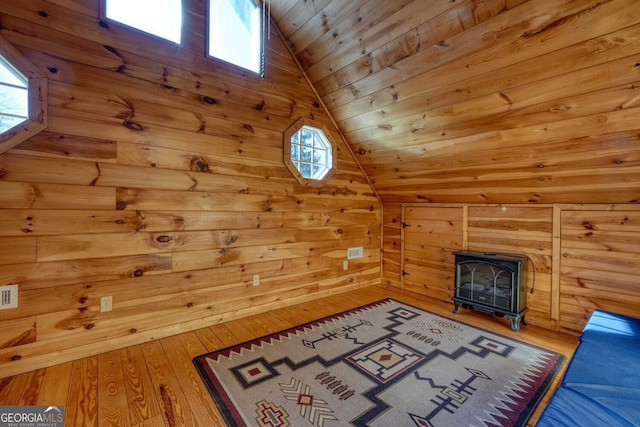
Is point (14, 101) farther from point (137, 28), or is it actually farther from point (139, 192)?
point (137, 28)

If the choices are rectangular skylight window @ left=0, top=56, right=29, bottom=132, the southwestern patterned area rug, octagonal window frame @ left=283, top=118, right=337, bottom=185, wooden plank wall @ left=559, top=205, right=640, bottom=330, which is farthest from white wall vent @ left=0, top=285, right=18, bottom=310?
wooden plank wall @ left=559, top=205, right=640, bottom=330

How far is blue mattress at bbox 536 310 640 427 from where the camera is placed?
113 cm

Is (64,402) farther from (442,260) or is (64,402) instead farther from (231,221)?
(442,260)

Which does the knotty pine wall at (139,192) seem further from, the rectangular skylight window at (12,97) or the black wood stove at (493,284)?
the black wood stove at (493,284)

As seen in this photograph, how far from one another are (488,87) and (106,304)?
3.39 m

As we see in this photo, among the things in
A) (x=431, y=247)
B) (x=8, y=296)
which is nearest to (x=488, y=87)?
(x=431, y=247)

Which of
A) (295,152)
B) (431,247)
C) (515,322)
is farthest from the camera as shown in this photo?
(431,247)

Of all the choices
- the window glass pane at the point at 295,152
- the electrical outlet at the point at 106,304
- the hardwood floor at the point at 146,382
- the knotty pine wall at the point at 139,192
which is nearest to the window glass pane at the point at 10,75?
the knotty pine wall at the point at 139,192

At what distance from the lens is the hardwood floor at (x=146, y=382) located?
1.54 metres

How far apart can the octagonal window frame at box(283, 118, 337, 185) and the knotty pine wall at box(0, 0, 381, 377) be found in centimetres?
10

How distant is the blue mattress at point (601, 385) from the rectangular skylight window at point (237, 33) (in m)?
3.27

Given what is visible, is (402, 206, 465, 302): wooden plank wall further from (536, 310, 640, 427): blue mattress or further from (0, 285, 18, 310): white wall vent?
(0, 285, 18, 310): white wall vent

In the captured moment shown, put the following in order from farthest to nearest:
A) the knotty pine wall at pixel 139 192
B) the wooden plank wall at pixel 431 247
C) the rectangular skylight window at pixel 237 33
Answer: the wooden plank wall at pixel 431 247
the rectangular skylight window at pixel 237 33
the knotty pine wall at pixel 139 192

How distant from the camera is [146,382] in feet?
5.97
